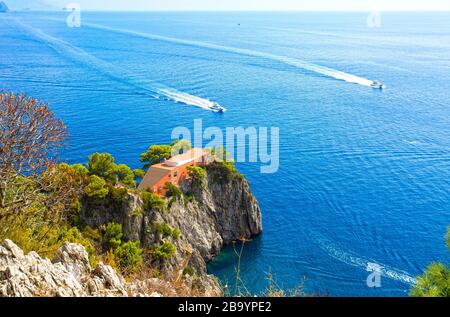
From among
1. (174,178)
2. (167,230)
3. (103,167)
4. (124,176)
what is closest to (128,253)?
(167,230)

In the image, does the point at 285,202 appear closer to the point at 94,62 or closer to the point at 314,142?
the point at 314,142

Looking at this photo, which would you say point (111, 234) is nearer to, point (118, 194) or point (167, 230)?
point (118, 194)

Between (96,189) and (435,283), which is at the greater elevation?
(435,283)

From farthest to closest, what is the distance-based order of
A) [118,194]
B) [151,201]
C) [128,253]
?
[151,201] → [118,194] → [128,253]

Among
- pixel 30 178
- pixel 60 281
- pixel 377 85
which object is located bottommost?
pixel 377 85

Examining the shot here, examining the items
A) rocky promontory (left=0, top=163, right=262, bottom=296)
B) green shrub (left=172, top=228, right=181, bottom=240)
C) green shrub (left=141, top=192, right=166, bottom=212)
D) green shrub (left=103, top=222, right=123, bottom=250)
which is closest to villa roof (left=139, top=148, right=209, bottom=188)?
rocky promontory (left=0, top=163, right=262, bottom=296)

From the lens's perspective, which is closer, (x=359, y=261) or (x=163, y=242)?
(x=163, y=242)

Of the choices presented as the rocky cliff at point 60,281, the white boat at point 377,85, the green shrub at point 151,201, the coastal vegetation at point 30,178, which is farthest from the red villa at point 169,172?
the white boat at point 377,85
